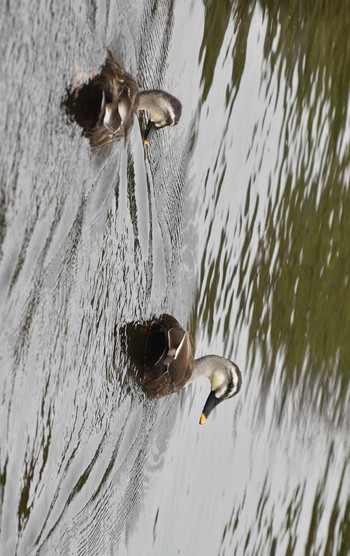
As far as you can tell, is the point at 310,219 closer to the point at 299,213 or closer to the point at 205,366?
the point at 299,213

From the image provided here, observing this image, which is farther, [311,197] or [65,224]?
→ [311,197]

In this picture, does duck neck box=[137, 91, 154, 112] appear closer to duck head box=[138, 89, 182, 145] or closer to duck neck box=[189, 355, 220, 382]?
duck head box=[138, 89, 182, 145]

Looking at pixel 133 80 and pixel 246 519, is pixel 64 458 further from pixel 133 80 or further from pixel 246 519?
pixel 246 519

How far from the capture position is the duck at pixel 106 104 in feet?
1.57

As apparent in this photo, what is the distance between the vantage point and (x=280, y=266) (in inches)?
34.2

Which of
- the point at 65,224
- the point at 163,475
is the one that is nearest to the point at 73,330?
the point at 65,224

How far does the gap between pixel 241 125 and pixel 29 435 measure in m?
0.35

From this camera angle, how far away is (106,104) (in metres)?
0.48

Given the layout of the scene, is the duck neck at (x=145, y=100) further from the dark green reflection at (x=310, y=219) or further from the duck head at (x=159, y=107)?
the dark green reflection at (x=310, y=219)

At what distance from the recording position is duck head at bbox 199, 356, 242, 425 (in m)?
0.68

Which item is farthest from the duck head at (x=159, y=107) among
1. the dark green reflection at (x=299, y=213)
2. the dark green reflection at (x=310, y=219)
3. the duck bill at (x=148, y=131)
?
the dark green reflection at (x=310, y=219)

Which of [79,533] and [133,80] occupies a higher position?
[133,80]

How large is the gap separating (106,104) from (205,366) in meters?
0.24

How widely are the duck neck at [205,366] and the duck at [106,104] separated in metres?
0.18
